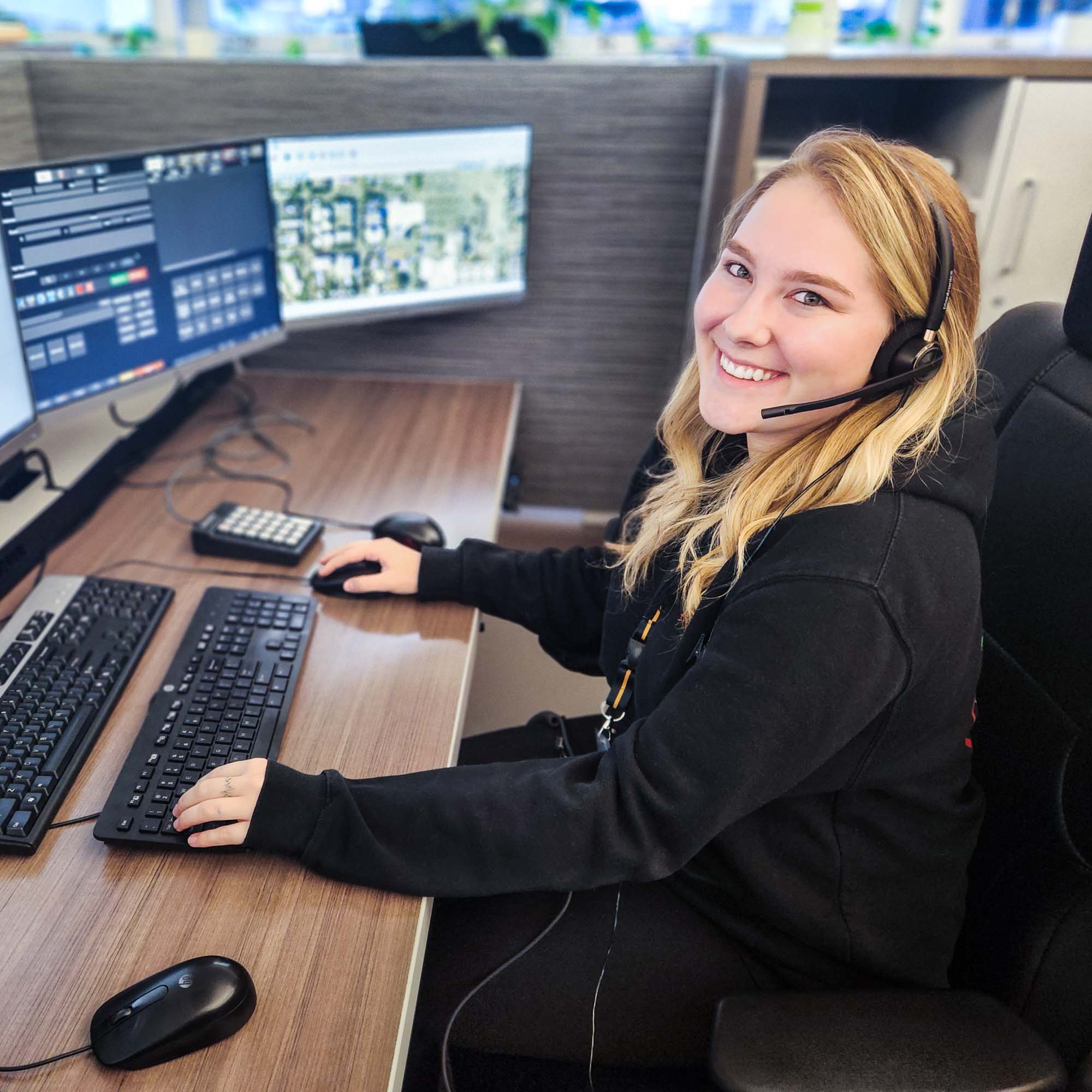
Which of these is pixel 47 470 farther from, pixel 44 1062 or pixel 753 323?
pixel 753 323

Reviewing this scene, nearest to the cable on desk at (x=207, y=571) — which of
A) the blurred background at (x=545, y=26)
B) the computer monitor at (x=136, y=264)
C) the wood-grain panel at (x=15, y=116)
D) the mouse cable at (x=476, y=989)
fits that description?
the computer monitor at (x=136, y=264)

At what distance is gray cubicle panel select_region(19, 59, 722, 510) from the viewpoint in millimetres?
1577

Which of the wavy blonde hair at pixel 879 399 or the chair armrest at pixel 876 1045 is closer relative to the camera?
the chair armrest at pixel 876 1045

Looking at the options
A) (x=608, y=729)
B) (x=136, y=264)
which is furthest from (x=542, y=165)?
(x=608, y=729)

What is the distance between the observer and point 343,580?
106cm

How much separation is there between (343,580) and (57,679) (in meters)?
0.32

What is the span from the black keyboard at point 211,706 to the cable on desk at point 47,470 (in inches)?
12.2

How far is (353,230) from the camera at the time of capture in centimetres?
151

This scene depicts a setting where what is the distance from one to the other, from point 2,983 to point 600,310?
1452 millimetres

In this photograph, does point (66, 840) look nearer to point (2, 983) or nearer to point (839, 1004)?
point (2, 983)

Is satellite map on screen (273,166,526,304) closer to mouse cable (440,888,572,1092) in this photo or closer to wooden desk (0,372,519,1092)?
wooden desk (0,372,519,1092)

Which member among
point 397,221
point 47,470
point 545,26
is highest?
point 545,26

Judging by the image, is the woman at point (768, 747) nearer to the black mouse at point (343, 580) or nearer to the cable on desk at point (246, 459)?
the black mouse at point (343, 580)

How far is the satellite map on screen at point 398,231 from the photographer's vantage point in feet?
4.78
